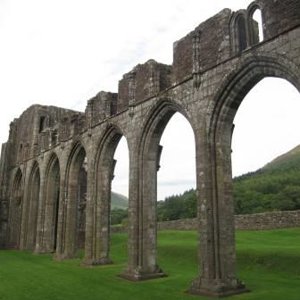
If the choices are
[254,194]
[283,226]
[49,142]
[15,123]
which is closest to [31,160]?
[49,142]

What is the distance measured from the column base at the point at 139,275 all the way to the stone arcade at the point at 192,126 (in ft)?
0.13

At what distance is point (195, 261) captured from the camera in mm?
13922

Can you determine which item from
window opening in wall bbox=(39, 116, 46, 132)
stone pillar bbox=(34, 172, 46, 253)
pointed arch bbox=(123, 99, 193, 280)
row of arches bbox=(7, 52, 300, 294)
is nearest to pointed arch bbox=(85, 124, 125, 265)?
row of arches bbox=(7, 52, 300, 294)

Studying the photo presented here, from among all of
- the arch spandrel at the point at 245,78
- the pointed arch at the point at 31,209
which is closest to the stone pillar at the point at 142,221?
the arch spandrel at the point at 245,78

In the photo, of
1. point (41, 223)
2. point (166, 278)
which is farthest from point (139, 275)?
point (41, 223)

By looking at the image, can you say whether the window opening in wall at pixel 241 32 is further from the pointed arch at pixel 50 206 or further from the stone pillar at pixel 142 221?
the pointed arch at pixel 50 206

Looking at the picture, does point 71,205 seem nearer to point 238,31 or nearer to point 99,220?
point 99,220

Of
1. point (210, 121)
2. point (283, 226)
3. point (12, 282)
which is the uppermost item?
point (210, 121)

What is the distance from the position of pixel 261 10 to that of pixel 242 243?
395 inches

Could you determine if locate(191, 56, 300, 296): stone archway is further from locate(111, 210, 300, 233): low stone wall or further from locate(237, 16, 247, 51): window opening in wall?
locate(111, 210, 300, 233): low stone wall

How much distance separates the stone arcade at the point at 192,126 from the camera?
8.59m

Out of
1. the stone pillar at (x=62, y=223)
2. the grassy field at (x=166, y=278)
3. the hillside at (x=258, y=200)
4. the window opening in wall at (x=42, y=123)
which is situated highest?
the window opening in wall at (x=42, y=123)

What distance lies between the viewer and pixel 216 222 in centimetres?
905

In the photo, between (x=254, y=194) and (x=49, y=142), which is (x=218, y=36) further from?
(x=254, y=194)
